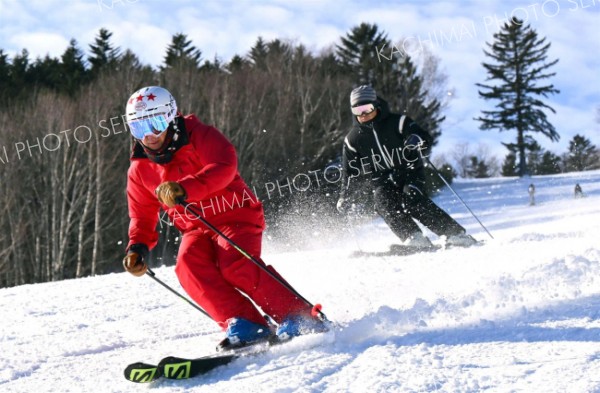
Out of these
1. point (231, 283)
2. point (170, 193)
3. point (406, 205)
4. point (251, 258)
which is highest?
point (170, 193)

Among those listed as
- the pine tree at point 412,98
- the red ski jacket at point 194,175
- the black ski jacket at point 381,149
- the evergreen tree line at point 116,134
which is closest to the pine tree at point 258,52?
the evergreen tree line at point 116,134

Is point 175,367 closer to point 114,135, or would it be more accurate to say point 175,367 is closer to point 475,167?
point 114,135

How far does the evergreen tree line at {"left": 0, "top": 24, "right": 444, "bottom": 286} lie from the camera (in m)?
25.2

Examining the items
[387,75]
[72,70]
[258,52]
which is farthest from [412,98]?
[72,70]

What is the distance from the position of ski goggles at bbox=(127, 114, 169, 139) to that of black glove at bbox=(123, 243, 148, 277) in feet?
2.11

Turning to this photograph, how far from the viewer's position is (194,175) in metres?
3.36

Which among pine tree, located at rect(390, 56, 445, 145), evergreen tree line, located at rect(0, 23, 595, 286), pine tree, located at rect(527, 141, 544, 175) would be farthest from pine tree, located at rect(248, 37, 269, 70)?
pine tree, located at rect(527, 141, 544, 175)

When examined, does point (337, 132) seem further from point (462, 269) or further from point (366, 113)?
point (462, 269)

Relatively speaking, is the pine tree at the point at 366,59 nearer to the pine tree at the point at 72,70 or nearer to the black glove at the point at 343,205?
the pine tree at the point at 72,70

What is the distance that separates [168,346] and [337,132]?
27121 mm

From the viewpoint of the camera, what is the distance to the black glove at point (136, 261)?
345 cm

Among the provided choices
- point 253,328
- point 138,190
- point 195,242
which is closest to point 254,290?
point 253,328

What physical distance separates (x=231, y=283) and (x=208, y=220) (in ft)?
1.29

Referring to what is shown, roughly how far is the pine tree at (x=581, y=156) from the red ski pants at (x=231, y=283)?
41436 millimetres
